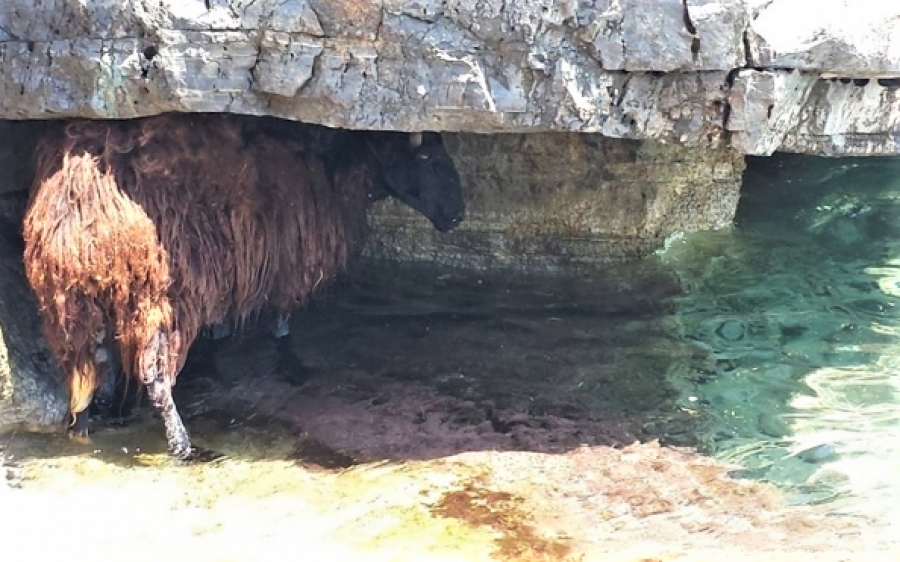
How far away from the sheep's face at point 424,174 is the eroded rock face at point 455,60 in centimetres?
105

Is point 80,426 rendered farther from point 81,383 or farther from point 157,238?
point 157,238

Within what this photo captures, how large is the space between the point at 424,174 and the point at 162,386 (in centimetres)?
189

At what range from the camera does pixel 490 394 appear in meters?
4.70

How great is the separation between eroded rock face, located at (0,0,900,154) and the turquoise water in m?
1.09

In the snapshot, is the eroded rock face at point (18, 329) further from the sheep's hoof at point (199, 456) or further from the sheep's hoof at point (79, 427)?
the sheep's hoof at point (199, 456)

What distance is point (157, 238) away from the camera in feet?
14.5

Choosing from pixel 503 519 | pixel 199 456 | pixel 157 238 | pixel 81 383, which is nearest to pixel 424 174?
pixel 157 238

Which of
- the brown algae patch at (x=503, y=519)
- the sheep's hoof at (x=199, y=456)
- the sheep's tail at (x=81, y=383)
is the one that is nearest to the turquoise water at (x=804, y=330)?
the brown algae patch at (x=503, y=519)

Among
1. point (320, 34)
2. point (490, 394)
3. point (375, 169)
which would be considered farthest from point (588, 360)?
point (320, 34)

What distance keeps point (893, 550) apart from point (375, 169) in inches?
136

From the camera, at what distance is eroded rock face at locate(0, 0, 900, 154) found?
417cm

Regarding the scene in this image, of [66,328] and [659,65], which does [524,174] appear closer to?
[659,65]

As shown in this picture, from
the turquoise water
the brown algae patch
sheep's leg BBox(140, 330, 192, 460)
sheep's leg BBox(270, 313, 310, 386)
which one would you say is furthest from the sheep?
the turquoise water

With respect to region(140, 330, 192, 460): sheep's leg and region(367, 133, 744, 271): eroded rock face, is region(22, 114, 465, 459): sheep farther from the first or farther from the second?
region(367, 133, 744, 271): eroded rock face
